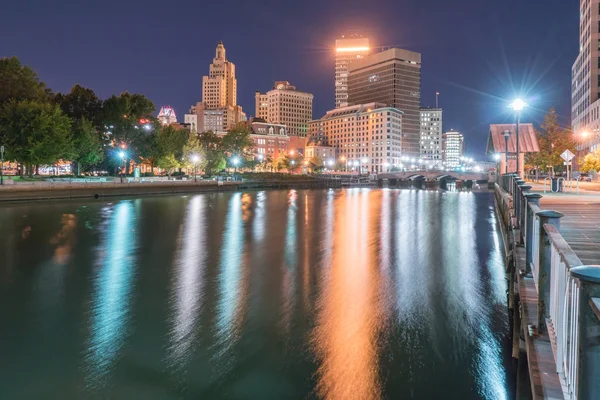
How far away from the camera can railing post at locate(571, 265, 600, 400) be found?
Answer: 3.17 metres

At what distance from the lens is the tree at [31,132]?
57.3m

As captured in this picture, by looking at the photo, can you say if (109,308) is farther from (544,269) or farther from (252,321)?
(544,269)

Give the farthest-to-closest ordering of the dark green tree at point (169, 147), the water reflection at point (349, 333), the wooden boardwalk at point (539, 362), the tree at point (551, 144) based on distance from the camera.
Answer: the dark green tree at point (169, 147) < the tree at point (551, 144) < the water reflection at point (349, 333) < the wooden boardwalk at point (539, 362)

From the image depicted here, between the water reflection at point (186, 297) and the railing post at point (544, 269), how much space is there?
6289 mm

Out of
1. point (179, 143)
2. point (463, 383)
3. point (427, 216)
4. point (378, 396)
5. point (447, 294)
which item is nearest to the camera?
point (378, 396)

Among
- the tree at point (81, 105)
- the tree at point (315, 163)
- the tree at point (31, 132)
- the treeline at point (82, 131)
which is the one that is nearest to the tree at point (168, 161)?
the treeline at point (82, 131)

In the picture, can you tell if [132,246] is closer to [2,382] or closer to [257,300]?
[257,300]

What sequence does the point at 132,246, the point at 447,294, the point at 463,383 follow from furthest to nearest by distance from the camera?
1. the point at 132,246
2. the point at 447,294
3. the point at 463,383

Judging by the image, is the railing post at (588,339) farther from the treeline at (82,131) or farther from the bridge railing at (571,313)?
the treeline at (82,131)

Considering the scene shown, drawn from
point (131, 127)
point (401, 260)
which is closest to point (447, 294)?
point (401, 260)

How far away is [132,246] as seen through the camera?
22984 millimetres

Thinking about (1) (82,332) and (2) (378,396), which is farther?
(1) (82,332)

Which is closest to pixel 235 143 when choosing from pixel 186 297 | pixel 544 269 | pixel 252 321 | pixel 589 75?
pixel 589 75

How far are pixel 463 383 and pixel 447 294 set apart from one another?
590cm
